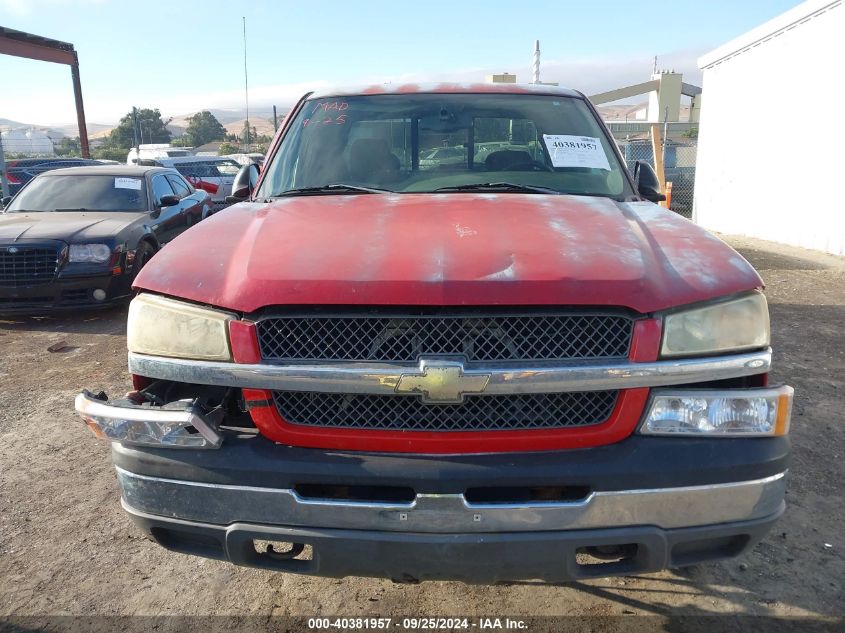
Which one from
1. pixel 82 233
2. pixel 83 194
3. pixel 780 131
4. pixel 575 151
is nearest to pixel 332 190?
pixel 575 151

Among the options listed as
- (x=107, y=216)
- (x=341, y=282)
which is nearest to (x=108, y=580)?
(x=341, y=282)

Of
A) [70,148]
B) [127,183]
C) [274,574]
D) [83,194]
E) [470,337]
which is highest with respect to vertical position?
[70,148]

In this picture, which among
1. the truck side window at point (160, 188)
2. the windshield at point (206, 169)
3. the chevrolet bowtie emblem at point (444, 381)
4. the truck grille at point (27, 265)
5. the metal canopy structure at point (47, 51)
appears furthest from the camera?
the windshield at point (206, 169)

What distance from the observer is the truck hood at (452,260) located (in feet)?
6.38

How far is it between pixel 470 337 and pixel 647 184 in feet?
6.39

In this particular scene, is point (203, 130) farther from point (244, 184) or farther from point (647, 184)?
point (647, 184)

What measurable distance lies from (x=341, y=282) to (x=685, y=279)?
1041 millimetres

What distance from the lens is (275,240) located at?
7.63ft

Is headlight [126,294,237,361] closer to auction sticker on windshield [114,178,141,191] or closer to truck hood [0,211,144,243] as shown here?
truck hood [0,211,144,243]

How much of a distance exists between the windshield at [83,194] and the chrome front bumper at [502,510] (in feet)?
24.3

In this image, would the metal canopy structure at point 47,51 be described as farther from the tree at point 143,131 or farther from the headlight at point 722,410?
the tree at point 143,131

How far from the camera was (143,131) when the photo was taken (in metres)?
55.1

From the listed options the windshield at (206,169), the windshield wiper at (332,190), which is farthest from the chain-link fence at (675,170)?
the windshield wiper at (332,190)

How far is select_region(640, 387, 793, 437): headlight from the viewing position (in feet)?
6.50
